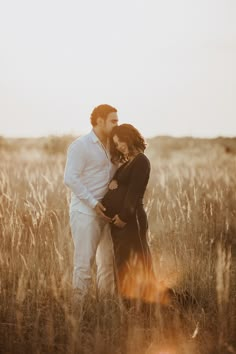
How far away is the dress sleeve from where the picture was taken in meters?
4.73

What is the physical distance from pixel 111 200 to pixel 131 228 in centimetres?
27

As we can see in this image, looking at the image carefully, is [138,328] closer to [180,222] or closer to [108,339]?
[108,339]

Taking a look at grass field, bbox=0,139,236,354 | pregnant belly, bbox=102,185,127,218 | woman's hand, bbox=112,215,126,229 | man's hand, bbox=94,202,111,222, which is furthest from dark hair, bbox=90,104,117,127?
grass field, bbox=0,139,236,354

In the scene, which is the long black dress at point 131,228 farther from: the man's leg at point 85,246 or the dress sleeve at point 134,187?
the man's leg at point 85,246

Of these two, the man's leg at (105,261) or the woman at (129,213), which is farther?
the man's leg at (105,261)

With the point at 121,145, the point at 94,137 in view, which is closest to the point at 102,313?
the point at 121,145

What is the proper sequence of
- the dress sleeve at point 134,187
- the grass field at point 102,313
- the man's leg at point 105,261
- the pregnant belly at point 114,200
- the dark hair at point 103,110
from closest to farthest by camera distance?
1. the grass field at point 102,313
2. the dress sleeve at point 134,187
3. the pregnant belly at point 114,200
4. the dark hair at point 103,110
5. the man's leg at point 105,261

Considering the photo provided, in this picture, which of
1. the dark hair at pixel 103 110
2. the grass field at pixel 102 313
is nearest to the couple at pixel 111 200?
the dark hair at pixel 103 110

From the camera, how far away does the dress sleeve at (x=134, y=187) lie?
15.5 ft

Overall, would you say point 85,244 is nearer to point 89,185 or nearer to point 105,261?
point 105,261

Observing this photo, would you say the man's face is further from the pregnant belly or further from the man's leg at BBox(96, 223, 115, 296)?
the man's leg at BBox(96, 223, 115, 296)

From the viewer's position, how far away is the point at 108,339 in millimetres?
3926

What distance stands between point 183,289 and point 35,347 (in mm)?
1606

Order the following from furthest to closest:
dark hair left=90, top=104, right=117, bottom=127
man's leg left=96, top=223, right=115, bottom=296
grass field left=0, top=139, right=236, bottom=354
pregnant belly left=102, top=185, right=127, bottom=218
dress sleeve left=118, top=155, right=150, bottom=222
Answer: man's leg left=96, top=223, right=115, bottom=296 → dark hair left=90, top=104, right=117, bottom=127 → pregnant belly left=102, top=185, right=127, bottom=218 → dress sleeve left=118, top=155, right=150, bottom=222 → grass field left=0, top=139, right=236, bottom=354
